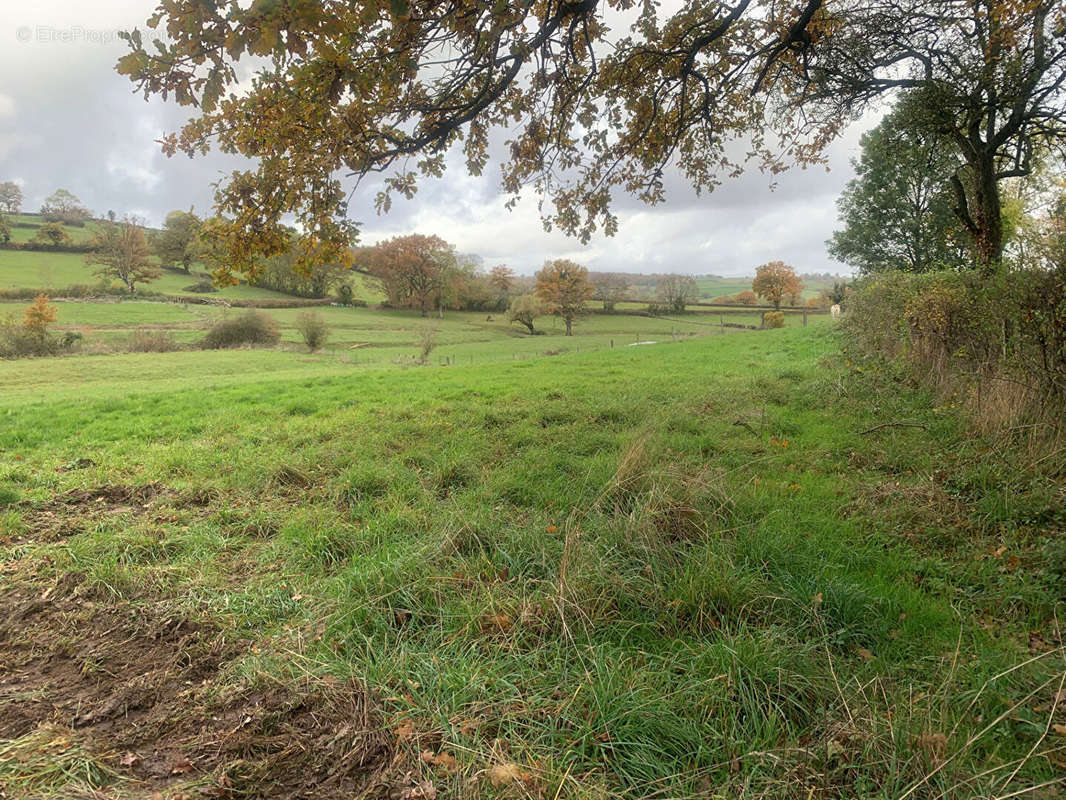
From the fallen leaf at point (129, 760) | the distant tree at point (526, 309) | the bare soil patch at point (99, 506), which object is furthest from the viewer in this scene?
the distant tree at point (526, 309)

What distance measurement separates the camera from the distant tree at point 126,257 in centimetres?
6288

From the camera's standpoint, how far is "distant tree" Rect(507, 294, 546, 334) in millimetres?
59031

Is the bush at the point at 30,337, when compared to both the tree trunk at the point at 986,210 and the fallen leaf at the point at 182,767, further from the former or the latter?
the tree trunk at the point at 986,210

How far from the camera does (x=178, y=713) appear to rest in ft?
8.83

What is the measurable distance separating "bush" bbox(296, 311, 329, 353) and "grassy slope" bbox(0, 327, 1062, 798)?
28870mm

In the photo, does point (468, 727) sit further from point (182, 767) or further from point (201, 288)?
point (201, 288)

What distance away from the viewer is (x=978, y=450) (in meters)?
5.73

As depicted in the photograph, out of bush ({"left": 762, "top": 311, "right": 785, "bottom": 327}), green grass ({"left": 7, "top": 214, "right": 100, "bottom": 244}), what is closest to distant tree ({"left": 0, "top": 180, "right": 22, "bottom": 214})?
green grass ({"left": 7, "top": 214, "right": 100, "bottom": 244})

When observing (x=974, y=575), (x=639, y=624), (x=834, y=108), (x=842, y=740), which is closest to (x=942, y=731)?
(x=842, y=740)

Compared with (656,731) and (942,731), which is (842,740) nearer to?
(942,731)

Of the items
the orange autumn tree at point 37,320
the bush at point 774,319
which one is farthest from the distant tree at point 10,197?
the bush at point 774,319

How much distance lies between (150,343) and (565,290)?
4202cm

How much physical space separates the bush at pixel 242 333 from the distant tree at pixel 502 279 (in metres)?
43.6

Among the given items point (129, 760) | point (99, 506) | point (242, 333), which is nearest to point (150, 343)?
point (242, 333)
